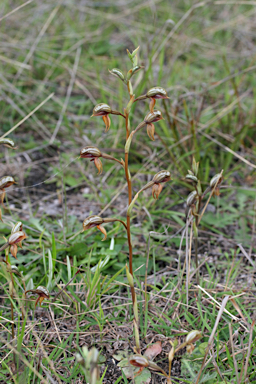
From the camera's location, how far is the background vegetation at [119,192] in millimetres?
1850

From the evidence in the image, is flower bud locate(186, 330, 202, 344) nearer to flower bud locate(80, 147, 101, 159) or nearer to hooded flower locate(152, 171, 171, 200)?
hooded flower locate(152, 171, 171, 200)

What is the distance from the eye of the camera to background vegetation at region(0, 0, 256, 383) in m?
1.85

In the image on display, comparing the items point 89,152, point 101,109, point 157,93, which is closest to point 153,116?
point 157,93

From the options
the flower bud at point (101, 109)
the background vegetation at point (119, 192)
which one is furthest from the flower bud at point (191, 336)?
the flower bud at point (101, 109)

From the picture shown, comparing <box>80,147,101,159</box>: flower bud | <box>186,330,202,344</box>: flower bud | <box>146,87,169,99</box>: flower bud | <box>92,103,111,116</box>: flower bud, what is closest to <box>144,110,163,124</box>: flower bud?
<box>146,87,169,99</box>: flower bud

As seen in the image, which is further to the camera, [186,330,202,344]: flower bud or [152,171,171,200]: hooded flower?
[152,171,171,200]: hooded flower

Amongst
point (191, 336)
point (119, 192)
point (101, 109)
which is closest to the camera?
point (191, 336)

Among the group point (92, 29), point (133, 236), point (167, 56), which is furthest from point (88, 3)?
point (133, 236)

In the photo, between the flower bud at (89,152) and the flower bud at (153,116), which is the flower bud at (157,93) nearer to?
the flower bud at (153,116)

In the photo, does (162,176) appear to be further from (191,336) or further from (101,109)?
(191,336)

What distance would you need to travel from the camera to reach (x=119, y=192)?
2891 millimetres

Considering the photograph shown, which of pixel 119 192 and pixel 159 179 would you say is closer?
pixel 159 179

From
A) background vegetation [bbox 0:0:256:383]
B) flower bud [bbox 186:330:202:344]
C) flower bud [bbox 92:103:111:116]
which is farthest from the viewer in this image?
background vegetation [bbox 0:0:256:383]

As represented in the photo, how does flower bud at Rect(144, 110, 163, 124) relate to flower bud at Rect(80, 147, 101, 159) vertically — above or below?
above
